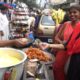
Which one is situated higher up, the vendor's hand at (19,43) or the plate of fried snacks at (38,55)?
the vendor's hand at (19,43)

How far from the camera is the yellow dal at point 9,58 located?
5.91ft

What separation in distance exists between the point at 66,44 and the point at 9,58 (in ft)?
4.70

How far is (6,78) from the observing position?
1.73 metres

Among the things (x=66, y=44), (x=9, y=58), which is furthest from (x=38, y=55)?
(x=9, y=58)

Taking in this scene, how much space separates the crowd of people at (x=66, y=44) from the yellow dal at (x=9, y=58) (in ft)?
0.68

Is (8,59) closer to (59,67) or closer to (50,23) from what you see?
(59,67)

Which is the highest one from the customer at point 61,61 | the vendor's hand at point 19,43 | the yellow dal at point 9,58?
the vendor's hand at point 19,43

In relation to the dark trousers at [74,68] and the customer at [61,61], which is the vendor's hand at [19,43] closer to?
the dark trousers at [74,68]

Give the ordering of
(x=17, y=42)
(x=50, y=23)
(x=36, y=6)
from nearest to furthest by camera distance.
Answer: (x=17, y=42), (x=50, y=23), (x=36, y=6)

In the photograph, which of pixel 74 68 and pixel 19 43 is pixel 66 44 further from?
pixel 19 43

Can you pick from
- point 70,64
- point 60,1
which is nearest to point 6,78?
point 70,64

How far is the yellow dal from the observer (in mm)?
1803

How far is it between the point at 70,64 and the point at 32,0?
23.1 meters

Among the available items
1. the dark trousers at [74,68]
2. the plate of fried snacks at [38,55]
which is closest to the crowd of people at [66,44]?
the dark trousers at [74,68]
